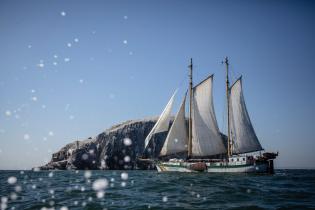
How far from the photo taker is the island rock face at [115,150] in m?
126

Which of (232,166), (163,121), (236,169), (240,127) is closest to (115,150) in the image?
(163,121)

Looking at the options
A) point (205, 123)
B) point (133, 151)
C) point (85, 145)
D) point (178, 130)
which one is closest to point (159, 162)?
point (178, 130)

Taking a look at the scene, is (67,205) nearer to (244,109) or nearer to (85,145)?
Answer: (244,109)

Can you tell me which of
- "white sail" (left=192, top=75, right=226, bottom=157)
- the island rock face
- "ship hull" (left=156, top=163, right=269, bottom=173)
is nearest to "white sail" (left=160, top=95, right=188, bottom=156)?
"white sail" (left=192, top=75, right=226, bottom=157)

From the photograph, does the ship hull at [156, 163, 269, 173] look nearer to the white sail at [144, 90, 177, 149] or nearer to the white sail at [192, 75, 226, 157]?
the white sail at [192, 75, 226, 157]

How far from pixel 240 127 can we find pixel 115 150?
87.0 meters

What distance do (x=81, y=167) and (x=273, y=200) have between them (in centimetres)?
12102

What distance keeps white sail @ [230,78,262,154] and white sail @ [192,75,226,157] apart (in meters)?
3.04

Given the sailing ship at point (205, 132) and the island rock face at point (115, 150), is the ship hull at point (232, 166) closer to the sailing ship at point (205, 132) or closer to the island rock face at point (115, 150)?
the sailing ship at point (205, 132)

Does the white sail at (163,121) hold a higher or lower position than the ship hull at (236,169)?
higher

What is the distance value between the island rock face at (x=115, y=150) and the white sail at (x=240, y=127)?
76.0m

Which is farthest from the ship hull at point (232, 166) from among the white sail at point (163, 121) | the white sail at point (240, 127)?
the white sail at point (163, 121)

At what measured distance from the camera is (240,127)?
5097 cm

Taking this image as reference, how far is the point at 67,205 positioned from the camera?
13750mm
